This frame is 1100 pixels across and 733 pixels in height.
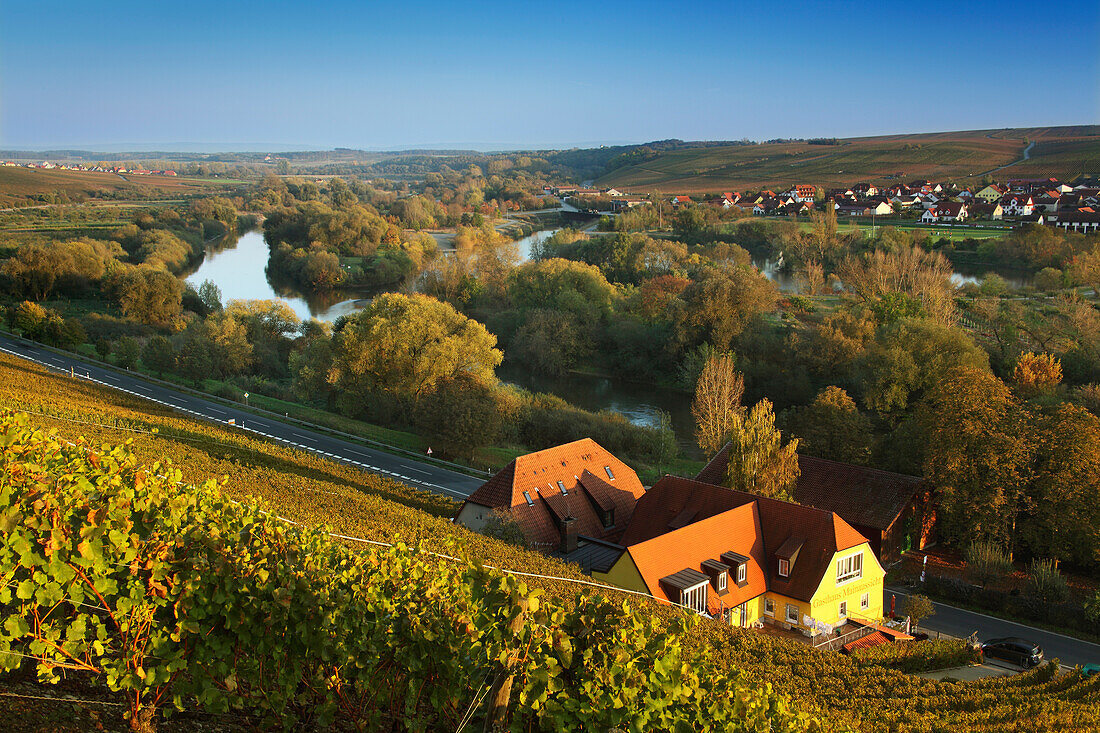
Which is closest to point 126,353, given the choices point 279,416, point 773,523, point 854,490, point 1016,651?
point 279,416

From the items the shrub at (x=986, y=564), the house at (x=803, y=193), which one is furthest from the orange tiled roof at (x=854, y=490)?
the house at (x=803, y=193)

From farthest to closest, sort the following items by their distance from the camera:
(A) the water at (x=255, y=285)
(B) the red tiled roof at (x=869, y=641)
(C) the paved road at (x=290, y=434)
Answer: (A) the water at (x=255, y=285)
(C) the paved road at (x=290, y=434)
(B) the red tiled roof at (x=869, y=641)

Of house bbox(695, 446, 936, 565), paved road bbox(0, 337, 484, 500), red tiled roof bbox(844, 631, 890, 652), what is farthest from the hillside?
red tiled roof bbox(844, 631, 890, 652)

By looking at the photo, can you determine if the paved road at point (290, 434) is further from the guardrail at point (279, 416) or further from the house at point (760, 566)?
the house at point (760, 566)

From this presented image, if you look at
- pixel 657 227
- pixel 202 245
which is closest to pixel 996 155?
pixel 657 227

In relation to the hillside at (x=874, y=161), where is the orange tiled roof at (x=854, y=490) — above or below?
below

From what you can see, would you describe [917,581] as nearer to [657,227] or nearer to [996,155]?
[657,227]

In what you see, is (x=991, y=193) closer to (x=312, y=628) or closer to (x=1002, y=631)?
(x=1002, y=631)
